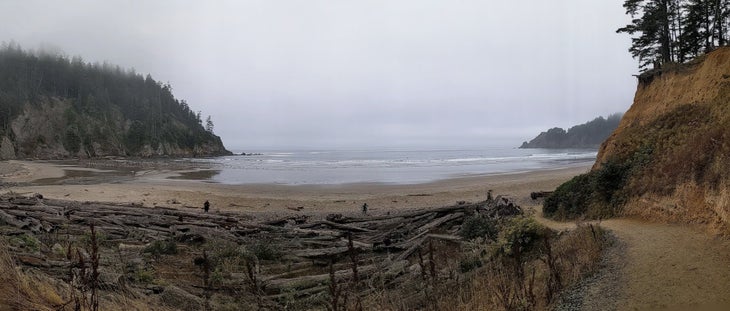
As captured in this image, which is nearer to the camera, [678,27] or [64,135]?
[678,27]

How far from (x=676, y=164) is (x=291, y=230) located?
11517mm

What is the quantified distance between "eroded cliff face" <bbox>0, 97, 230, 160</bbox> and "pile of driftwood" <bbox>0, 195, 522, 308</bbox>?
86772 mm

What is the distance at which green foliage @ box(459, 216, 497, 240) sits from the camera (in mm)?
11711

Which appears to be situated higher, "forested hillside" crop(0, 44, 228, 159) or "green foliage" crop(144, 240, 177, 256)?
"forested hillside" crop(0, 44, 228, 159)

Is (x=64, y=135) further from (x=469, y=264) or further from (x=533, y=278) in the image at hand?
(x=533, y=278)

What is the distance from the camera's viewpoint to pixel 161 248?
11.0 metres

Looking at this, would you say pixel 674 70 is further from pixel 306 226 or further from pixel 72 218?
pixel 72 218

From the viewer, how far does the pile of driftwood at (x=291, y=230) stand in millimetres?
10023

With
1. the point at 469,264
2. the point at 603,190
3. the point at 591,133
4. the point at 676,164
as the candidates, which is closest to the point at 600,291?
the point at 469,264

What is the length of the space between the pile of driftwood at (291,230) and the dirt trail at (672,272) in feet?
14.6

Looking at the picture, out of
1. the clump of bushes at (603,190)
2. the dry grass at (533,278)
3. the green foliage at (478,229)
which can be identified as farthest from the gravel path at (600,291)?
the clump of bushes at (603,190)

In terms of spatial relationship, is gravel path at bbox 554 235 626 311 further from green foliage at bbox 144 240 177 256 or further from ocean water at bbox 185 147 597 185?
ocean water at bbox 185 147 597 185

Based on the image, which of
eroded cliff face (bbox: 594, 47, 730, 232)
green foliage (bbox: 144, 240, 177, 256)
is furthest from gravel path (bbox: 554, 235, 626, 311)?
green foliage (bbox: 144, 240, 177, 256)

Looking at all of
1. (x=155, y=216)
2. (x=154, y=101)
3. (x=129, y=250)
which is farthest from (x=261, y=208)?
(x=154, y=101)
